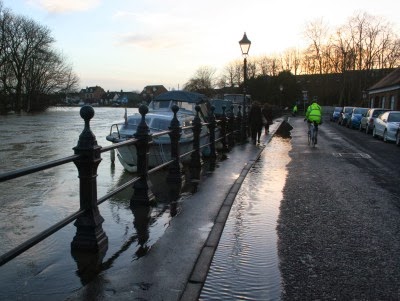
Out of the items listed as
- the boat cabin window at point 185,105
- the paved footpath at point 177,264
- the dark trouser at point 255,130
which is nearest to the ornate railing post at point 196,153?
the paved footpath at point 177,264

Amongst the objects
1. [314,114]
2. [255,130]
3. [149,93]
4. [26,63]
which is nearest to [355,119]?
[255,130]

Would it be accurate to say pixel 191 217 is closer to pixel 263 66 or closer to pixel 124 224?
pixel 124 224

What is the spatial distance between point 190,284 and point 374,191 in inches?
226

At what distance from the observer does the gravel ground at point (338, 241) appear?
3.92 m

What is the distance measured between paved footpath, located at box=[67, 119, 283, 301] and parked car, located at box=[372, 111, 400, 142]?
1575 centimetres

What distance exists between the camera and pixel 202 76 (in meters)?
107

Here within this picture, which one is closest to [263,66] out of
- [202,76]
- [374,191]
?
[202,76]

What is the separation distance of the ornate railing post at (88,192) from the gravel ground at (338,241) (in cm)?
193

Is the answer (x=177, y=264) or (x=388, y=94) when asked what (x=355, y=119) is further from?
(x=177, y=264)

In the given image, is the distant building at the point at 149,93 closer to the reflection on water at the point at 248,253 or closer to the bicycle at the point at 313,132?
the bicycle at the point at 313,132

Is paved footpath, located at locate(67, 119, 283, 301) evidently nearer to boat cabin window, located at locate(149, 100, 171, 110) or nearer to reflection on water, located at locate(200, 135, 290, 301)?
reflection on water, located at locate(200, 135, 290, 301)

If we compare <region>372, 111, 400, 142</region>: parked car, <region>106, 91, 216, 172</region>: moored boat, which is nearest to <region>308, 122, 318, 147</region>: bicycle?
<region>106, 91, 216, 172</region>: moored boat

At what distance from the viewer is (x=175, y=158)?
8.27 m

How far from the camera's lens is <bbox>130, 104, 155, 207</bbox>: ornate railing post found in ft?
20.3
